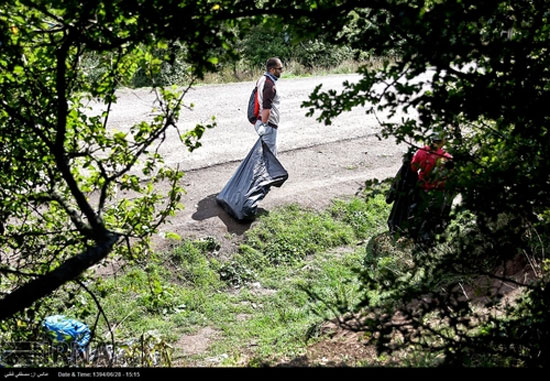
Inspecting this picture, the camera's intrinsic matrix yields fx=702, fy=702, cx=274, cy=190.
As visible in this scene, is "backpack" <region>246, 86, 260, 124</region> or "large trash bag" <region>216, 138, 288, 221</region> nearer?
"large trash bag" <region>216, 138, 288, 221</region>

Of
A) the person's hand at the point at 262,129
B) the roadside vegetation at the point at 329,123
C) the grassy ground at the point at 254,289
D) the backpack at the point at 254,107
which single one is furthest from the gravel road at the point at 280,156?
the roadside vegetation at the point at 329,123

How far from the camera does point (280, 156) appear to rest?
44.0 ft

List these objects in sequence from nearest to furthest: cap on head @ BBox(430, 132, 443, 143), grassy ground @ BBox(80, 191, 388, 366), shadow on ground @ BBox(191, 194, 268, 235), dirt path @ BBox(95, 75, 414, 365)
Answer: cap on head @ BBox(430, 132, 443, 143)
grassy ground @ BBox(80, 191, 388, 366)
dirt path @ BBox(95, 75, 414, 365)
shadow on ground @ BBox(191, 194, 268, 235)

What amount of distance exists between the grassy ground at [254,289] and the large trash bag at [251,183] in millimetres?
351

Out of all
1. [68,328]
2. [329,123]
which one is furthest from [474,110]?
[68,328]

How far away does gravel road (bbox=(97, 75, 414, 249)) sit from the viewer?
36.0 ft

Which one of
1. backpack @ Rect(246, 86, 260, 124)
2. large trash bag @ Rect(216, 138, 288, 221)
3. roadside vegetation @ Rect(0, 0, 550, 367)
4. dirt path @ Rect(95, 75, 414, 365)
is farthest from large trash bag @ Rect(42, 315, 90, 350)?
backpack @ Rect(246, 86, 260, 124)

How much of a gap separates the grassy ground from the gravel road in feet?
1.27

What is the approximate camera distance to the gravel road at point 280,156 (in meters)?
11.0

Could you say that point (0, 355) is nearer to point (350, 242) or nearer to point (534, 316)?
point (534, 316)

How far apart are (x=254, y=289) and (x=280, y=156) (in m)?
4.22

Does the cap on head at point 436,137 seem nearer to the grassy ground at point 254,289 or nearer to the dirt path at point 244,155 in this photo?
the grassy ground at point 254,289

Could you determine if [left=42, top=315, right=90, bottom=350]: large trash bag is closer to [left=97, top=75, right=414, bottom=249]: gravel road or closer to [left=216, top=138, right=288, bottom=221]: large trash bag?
[left=97, top=75, right=414, bottom=249]: gravel road

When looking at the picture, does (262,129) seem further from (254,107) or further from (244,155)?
(244,155)
